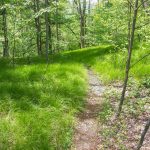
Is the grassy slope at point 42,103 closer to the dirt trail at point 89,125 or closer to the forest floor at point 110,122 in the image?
the dirt trail at point 89,125

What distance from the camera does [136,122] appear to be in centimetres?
944

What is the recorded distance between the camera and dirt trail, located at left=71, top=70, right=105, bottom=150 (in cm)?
800

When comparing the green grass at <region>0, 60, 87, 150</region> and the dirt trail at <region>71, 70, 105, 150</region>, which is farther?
the dirt trail at <region>71, 70, 105, 150</region>

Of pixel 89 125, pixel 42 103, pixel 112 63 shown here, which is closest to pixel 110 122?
pixel 89 125

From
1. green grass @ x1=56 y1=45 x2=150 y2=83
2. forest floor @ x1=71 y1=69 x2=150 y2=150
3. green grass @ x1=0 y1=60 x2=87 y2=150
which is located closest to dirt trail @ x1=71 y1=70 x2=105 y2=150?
forest floor @ x1=71 y1=69 x2=150 y2=150

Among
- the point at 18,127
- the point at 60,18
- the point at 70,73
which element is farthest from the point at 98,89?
the point at 60,18

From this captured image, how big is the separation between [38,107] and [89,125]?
1.62m

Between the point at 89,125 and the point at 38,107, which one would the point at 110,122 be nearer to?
the point at 89,125

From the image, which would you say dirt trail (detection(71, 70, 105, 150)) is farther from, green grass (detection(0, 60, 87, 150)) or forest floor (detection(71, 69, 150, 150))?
green grass (detection(0, 60, 87, 150))

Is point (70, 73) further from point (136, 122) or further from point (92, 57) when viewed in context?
point (92, 57)

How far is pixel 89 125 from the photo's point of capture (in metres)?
9.20

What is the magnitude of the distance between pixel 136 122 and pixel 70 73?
4385 millimetres

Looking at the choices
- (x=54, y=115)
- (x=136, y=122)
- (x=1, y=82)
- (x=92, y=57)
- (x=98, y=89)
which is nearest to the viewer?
(x=54, y=115)

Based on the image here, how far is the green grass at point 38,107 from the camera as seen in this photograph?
749cm
